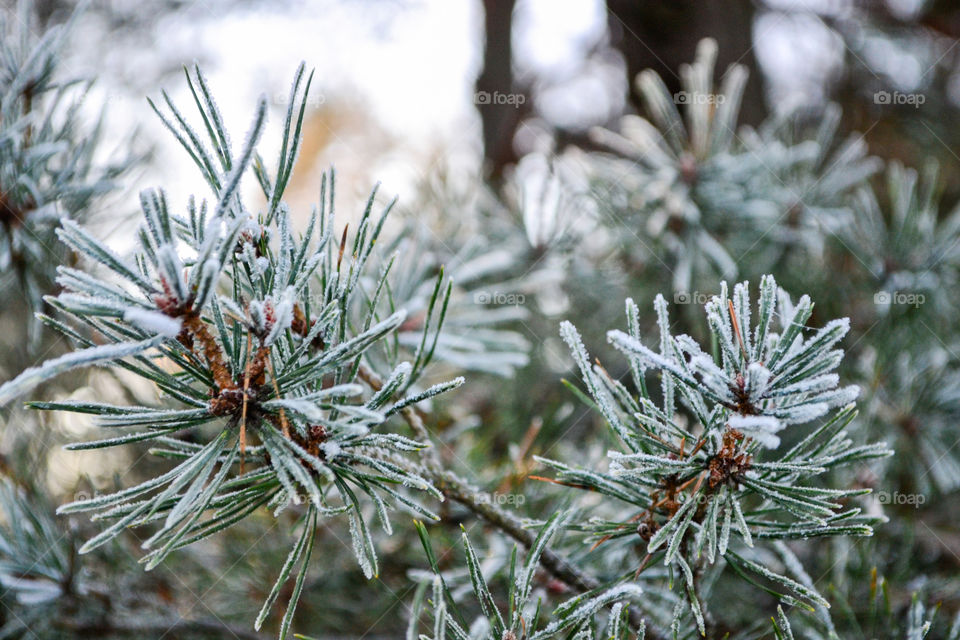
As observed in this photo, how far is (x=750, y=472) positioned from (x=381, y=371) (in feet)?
1.06

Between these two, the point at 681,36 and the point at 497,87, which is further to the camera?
the point at 497,87

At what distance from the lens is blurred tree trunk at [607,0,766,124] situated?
1.12 meters

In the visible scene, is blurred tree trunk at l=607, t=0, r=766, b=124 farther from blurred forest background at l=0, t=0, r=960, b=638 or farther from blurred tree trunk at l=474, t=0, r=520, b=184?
blurred tree trunk at l=474, t=0, r=520, b=184

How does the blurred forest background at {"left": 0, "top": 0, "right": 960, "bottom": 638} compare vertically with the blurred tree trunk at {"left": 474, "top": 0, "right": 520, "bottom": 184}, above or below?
below

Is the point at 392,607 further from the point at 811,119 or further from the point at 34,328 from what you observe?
the point at 811,119

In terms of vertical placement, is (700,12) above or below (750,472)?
above

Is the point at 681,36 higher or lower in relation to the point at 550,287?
higher

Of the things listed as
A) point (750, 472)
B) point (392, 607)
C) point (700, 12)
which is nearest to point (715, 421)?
point (750, 472)

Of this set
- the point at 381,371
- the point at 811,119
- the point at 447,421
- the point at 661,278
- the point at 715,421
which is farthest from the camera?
the point at 811,119

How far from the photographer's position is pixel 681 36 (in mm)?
1134

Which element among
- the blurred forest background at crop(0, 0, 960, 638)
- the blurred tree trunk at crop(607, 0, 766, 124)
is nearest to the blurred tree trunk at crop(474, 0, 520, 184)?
the blurred forest background at crop(0, 0, 960, 638)

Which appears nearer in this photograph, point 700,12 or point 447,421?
point 447,421

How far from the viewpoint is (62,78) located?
0.67 metres

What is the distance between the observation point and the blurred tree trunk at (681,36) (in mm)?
1124
